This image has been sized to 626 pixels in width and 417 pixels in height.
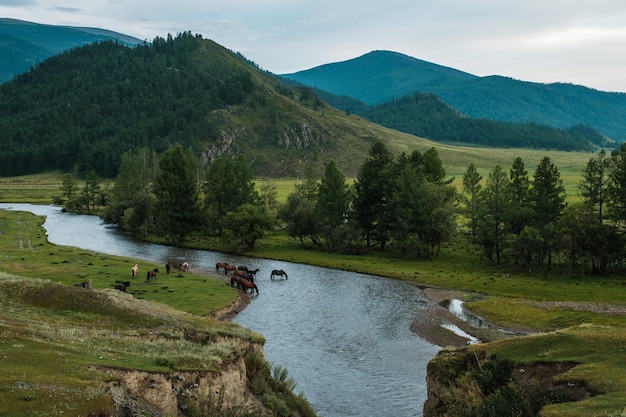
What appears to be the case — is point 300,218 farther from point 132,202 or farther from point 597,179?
point 597,179

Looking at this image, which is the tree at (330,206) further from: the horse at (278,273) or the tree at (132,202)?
the tree at (132,202)

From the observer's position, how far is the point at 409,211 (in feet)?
328

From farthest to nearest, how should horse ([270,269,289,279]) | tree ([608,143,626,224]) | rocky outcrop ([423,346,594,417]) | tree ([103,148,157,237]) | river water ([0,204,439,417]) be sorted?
tree ([103,148,157,237])
tree ([608,143,626,224])
horse ([270,269,289,279])
river water ([0,204,439,417])
rocky outcrop ([423,346,594,417])

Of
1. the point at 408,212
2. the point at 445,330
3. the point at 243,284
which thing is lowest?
the point at 445,330

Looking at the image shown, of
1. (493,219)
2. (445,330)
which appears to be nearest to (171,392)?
(445,330)

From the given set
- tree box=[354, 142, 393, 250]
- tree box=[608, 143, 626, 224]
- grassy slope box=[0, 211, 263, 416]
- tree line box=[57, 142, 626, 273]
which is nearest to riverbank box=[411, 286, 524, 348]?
grassy slope box=[0, 211, 263, 416]

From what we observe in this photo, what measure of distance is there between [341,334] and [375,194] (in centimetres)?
5671

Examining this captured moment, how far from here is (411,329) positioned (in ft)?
191

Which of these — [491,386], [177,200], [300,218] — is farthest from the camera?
[177,200]

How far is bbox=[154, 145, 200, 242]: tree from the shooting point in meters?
120

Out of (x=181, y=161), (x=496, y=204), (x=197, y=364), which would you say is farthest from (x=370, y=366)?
(x=181, y=161)

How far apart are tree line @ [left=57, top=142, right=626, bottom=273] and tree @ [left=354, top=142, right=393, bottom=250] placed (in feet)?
0.63

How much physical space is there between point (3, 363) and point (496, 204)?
77.7 meters

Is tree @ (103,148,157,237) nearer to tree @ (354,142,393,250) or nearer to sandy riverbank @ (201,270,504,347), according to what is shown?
tree @ (354,142,393,250)
